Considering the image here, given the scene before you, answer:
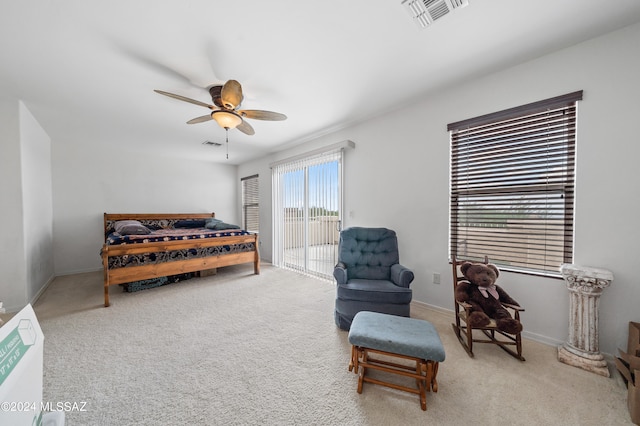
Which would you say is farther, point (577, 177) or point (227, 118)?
point (227, 118)

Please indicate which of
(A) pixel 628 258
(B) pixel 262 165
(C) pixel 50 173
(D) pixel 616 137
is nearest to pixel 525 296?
(A) pixel 628 258

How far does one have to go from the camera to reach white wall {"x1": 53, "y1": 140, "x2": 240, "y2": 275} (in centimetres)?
417

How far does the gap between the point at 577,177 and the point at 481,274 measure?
1113mm

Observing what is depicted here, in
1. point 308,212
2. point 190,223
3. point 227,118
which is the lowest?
point 190,223

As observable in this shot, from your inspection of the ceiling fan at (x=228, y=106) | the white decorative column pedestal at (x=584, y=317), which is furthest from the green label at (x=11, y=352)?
the white decorative column pedestal at (x=584, y=317)

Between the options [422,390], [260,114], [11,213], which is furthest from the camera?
[11,213]

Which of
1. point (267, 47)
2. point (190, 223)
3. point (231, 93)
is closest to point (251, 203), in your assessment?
point (190, 223)

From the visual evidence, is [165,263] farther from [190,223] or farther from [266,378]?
→ [266,378]

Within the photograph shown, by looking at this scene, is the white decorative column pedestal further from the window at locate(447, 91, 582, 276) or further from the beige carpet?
the window at locate(447, 91, 582, 276)

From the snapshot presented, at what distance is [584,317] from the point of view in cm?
172

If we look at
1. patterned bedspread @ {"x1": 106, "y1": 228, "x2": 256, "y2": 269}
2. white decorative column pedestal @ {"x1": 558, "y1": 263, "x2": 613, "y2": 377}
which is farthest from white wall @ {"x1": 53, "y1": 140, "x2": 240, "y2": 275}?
white decorative column pedestal @ {"x1": 558, "y1": 263, "x2": 613, "y2": 377}

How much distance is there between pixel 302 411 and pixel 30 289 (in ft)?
12.8

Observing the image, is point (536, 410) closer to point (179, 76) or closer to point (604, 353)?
point (604, 353)

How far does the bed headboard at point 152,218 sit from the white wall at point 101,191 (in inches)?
5.0
